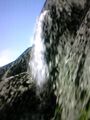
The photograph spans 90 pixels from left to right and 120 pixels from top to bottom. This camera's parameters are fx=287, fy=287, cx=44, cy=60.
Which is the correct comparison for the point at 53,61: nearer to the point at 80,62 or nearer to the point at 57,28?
the point at 57,28

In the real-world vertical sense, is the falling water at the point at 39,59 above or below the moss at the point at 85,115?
above

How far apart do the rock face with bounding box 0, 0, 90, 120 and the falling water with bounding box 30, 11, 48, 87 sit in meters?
0.26

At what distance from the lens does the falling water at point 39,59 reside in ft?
44.4

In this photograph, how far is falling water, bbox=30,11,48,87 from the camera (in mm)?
13547

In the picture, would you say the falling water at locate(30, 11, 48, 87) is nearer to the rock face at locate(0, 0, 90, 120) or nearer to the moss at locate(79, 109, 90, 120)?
the rock face at locate(0, 0, 90, 120)

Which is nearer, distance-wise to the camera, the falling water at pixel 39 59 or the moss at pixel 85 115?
the moss at pixel 85 115

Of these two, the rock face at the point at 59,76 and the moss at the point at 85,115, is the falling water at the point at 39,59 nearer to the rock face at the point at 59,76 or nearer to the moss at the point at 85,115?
the rock face at the point at 59,76

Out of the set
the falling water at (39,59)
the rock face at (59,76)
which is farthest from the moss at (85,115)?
the falling water at (39,59)

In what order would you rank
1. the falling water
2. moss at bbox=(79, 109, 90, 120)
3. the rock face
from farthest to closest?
the falling water → the rock face → moss at bbox=(79, 109, 90, 120)

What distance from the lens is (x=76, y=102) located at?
28.4 feet

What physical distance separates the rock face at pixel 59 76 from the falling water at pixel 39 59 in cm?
26

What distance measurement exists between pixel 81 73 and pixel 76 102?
95 cm

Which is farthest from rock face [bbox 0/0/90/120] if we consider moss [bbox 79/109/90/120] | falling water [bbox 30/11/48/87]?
moss [bbox 79/109/90/120]

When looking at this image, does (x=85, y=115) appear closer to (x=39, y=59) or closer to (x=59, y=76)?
(x=59, y=76)
